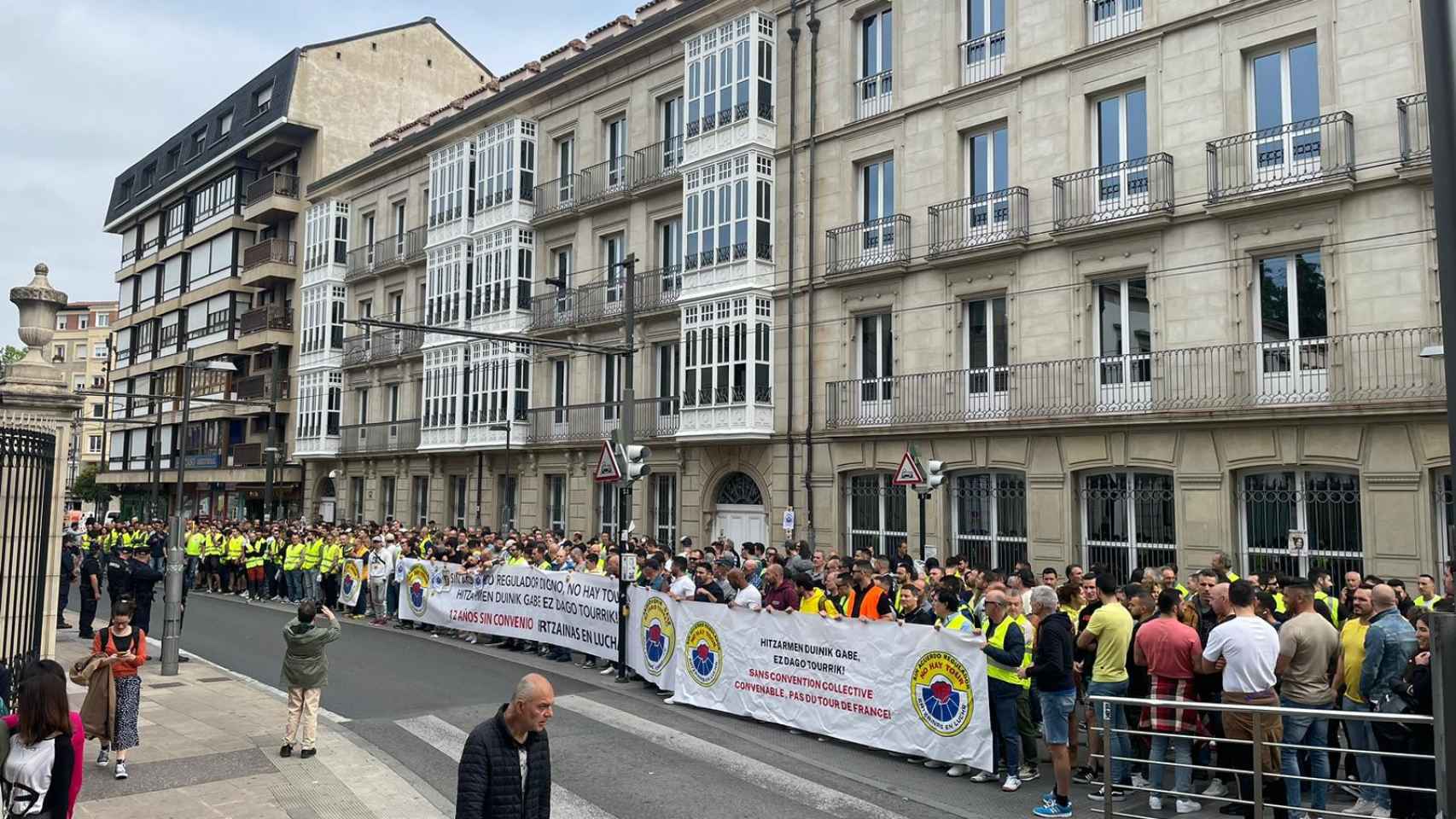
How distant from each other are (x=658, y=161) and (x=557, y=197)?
4684 mm

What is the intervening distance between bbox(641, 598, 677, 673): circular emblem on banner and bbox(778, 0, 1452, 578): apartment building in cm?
866

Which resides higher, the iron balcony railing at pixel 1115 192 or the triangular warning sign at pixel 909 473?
the iron balcony railing at pixel 1115 192

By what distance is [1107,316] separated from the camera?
761 inches

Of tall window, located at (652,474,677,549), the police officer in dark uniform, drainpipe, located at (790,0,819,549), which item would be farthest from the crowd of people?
tall window, located at (652,474,677,549)

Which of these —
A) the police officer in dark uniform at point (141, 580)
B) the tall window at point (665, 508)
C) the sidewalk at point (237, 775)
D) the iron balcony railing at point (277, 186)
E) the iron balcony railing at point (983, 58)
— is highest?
the iron balcony railing at point (277, 186)

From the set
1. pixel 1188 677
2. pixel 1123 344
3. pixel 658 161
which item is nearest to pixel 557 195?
pixel 658 161

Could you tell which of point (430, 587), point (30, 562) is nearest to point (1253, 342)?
point (430, 587)

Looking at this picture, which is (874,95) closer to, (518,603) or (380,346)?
(518,603)

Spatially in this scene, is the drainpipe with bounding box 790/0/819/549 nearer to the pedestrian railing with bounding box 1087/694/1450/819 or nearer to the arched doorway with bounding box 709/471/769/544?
the arched doorway with bounding box 709/471/769/544

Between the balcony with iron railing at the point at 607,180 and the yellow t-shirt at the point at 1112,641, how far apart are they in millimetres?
22069

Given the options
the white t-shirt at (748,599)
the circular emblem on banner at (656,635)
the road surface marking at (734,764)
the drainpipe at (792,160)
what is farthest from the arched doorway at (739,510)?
the road surface marking at (734,764)

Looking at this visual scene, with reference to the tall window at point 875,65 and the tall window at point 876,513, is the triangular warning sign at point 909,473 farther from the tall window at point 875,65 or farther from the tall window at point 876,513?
the tall window at point 875,65

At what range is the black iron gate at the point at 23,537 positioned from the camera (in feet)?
27.8

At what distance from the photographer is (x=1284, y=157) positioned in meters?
16.9
